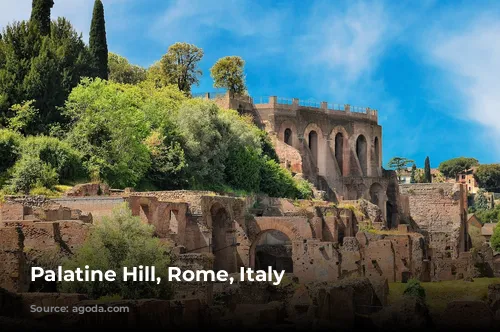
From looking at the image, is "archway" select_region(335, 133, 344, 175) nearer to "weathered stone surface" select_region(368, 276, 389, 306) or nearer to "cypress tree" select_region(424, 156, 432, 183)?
"cypress tree" select_region(424, 156, 432, 183)

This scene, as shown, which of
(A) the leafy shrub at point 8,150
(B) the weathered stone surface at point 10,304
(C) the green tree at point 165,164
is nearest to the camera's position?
(B) the weathered stone surface at point 10,304

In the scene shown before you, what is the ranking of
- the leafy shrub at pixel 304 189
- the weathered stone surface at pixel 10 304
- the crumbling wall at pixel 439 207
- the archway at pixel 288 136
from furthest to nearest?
the archway at pixel 288 136 < the crumbling wall at pixel 439 207 < the leafy shrub at pixel 304 189 < the weathered stone surface at pixel 10 304

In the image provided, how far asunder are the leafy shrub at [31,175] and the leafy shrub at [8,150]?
776 millimetres

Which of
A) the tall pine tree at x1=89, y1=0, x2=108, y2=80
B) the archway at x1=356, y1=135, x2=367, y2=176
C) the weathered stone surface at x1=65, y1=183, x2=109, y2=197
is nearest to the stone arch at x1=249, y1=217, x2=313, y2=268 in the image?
the weathered stone surface at x1=65, y1=183, x2=109, y2=197

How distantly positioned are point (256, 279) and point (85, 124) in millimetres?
16195

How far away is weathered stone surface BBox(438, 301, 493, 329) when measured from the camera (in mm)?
25823

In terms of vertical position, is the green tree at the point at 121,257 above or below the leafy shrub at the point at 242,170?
below

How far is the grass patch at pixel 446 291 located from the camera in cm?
3406

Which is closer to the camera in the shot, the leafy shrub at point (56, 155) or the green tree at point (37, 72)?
the leafy shrub at point (56, 155)

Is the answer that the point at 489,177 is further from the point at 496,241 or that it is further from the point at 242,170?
the point at 242,170

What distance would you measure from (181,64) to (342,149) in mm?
15391

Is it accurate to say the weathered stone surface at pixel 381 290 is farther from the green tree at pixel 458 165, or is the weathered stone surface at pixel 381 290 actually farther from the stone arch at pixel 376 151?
the green tree at pixel 458 165

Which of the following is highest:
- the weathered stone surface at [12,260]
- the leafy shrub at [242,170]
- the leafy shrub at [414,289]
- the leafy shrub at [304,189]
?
the leafy shrub at [242,170]

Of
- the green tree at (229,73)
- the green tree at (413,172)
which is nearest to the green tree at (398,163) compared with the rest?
the green tree at (413,172)
